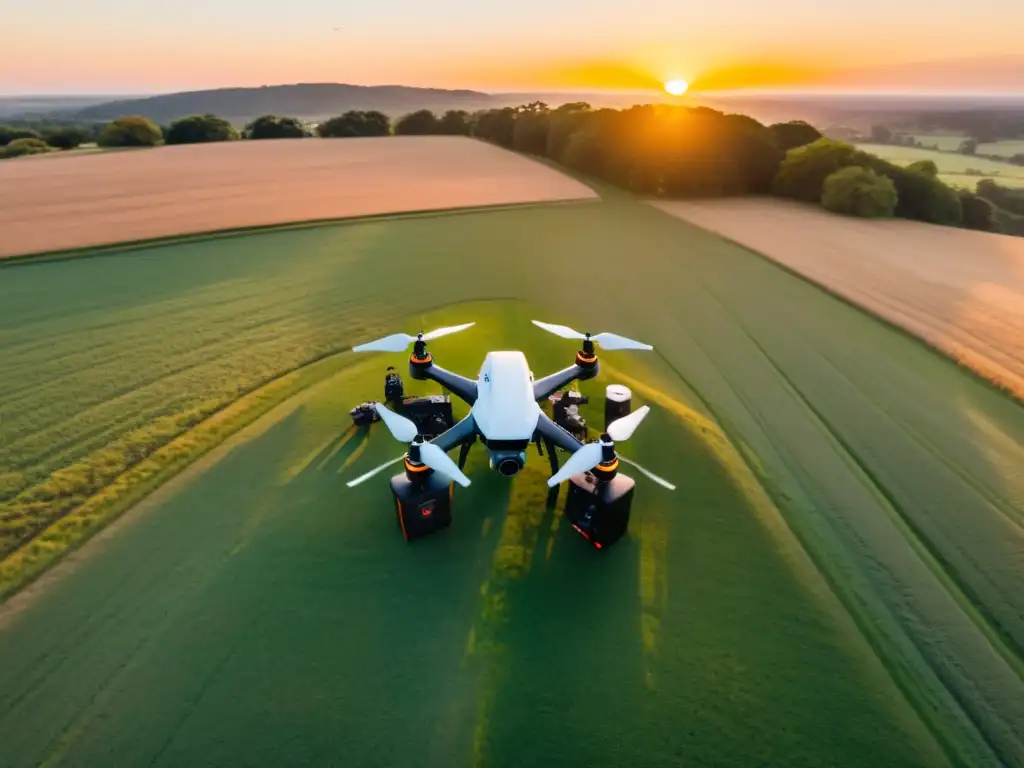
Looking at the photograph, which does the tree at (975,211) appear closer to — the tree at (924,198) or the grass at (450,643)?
the tree at (924,198)

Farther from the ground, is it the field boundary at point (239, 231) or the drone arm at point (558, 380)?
the drone arm at point (558, 380)

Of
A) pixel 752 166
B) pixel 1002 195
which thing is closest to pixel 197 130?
pixel 752 166

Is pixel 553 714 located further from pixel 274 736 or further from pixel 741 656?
pixel 274 736

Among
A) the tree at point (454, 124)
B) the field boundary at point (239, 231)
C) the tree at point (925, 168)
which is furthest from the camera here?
the tree at point (454, 124)

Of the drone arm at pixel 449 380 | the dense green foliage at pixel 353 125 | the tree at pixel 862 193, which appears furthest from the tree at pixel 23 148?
the tree at pixel 862 193

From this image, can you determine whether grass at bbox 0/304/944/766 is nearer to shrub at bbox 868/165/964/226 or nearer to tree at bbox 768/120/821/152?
shrub at bbox 868/165/964/226

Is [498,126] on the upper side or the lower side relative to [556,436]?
upper

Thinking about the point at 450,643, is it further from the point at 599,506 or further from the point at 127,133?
the point at 127,133
